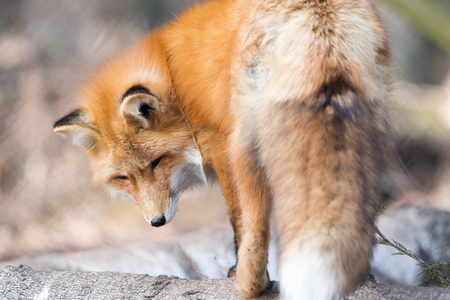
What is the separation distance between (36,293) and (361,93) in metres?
1.55

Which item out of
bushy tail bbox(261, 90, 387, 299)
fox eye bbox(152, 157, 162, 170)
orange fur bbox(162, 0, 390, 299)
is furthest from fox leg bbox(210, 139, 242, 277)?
bushy tail bbox(261, 90, 387, 299)

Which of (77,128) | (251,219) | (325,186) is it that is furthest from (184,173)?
(325,186)

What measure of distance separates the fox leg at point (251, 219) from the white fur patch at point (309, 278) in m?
0.32

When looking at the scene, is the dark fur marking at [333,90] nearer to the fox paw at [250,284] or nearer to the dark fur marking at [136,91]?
the fox paw at [250,284]

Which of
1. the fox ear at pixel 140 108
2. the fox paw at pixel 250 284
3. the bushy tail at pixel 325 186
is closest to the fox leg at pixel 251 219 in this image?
the fox paw at pixel 250 284

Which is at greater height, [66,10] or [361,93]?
[361,93]

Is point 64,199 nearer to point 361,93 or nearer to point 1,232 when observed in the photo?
point 1,232

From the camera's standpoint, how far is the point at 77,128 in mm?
2201

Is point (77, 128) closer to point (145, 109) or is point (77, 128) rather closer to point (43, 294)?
point (145, 109)

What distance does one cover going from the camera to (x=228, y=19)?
1892mm

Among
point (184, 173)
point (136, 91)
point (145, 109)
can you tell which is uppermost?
point (136, 91)

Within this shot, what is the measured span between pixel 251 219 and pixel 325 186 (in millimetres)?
409

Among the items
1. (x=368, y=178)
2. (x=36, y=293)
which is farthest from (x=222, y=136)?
(x=36, y=293)

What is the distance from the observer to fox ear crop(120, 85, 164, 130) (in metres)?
2.06
